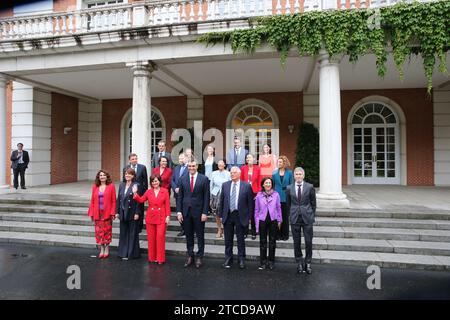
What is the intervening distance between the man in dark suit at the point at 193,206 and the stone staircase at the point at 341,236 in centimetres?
56

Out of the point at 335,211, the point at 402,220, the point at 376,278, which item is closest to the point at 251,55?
the point at 335,211

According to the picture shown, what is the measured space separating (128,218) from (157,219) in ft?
2.01

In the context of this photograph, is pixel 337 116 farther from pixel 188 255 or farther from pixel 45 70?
pixel 45 70

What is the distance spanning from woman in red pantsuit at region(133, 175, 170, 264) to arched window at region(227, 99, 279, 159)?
26.1ft

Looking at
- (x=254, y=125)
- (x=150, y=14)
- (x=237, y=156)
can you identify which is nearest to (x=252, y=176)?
(x=237, y=156)

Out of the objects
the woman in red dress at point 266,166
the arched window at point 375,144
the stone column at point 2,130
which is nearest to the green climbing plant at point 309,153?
the arched window at point 375,144

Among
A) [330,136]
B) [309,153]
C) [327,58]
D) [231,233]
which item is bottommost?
[231,233]

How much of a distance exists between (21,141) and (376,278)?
1249 cm

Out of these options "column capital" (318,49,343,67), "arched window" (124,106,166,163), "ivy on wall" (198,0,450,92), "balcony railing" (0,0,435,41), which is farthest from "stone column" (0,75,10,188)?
"column capital" (318,49,343,67)

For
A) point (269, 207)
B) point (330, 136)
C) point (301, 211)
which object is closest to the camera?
point (301, 211)

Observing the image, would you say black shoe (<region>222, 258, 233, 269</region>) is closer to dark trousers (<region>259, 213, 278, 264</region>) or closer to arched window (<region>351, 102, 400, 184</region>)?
dark trousers (<region>259, 213, 278, 264</region>)

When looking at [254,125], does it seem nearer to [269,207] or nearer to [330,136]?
[330,136]

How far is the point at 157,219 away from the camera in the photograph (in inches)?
201

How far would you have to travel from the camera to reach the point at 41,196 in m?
8.95
